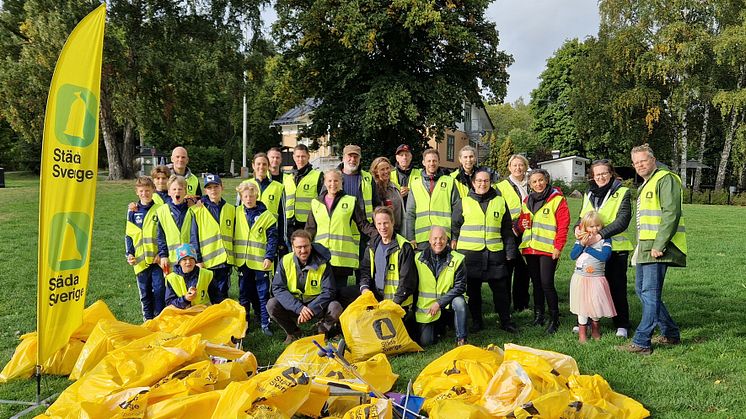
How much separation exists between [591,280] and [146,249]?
15.6ft

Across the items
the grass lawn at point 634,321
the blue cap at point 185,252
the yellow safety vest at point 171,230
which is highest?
the yellow safety vest at point 171,230

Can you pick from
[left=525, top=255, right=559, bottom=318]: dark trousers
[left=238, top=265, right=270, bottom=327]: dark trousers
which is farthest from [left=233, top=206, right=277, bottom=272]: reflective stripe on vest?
[left=525, top=255, right=559, bottom=318]: dark trousers

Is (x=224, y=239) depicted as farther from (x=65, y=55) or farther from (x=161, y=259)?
(x=65, y=55)

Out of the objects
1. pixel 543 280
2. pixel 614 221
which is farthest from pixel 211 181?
pixel 614 221

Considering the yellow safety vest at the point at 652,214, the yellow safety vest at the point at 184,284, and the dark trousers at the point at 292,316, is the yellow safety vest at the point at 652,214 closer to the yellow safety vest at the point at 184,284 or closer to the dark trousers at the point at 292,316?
the dark trousers at the point at 292,316

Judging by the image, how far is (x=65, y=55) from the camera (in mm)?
4012

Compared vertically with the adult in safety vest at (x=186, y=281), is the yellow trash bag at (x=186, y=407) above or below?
below

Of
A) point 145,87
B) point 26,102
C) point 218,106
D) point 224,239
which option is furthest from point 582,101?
point 224,239

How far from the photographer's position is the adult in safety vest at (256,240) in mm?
5957

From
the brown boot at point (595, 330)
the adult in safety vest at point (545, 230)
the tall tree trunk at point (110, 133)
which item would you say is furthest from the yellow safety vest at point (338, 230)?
the tall tree trunk at point (110, 133)

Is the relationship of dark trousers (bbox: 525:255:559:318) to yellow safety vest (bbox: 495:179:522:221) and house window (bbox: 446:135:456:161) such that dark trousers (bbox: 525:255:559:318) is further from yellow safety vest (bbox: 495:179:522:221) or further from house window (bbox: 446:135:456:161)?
house window (bbox: 446:135:456:161)

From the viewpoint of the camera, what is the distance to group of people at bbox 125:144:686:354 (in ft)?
17.7

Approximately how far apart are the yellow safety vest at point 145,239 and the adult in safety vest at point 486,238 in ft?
11.1

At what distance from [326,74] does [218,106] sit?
47.3ft
